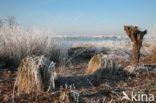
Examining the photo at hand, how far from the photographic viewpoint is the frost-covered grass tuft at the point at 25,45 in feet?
13.1

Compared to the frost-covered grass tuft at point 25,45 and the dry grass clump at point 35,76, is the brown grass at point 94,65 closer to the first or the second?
the dry grass clump at point 35,76

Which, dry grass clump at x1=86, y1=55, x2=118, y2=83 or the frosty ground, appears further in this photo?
dry grass clump at x1=86, y1=55, x2=118, y2=83

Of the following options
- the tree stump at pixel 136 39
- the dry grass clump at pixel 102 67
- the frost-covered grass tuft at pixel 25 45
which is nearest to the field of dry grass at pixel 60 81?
the frost-covered grass tuft at pixel 25 45

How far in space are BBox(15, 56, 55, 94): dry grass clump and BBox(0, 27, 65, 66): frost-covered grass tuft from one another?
159cm

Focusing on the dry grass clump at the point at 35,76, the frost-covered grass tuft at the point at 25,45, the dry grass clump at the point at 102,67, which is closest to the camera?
the dry grass clump at the point at 35,76

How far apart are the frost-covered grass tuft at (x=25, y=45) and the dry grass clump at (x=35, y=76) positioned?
5.21ft

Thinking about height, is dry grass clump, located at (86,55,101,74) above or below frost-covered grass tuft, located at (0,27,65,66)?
below

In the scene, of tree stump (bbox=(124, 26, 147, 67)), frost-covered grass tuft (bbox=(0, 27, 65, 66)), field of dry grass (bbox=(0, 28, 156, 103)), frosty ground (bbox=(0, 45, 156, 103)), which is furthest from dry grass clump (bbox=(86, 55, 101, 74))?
frost-covered grass tuft (bbox=(0, 27, 65, 66))

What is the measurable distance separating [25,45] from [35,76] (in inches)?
85.7

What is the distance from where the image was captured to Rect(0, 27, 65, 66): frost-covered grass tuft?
3.99 m

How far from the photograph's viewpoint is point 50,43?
184 inches

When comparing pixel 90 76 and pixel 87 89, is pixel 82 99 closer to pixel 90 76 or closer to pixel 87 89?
pixel 87 89

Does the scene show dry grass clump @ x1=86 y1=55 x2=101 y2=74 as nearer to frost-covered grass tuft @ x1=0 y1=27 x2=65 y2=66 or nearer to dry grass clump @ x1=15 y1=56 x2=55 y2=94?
dry grass clump @ x1=15 y1=56 x2=55 y2=94

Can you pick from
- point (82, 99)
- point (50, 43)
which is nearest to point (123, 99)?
point (82, 99)
